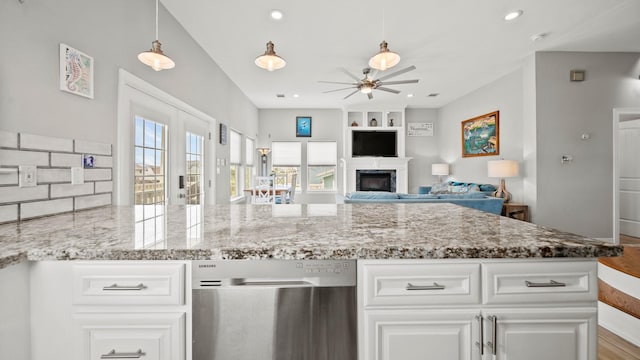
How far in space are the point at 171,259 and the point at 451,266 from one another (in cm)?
86

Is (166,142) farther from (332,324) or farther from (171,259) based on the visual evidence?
(332,324)

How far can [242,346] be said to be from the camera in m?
0.88

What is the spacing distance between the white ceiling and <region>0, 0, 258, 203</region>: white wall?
15.2 inches

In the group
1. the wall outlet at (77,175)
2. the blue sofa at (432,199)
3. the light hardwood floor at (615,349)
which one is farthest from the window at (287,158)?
the light hardwood floor at (615,349)

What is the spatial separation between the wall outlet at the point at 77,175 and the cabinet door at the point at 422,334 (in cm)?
173

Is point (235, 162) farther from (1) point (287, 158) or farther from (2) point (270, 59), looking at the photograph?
(2) point (270, 59)

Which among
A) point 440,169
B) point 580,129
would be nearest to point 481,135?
point 440,169

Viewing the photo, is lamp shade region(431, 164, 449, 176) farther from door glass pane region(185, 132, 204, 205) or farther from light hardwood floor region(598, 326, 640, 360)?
door glass pane region(185, 132, 204, 205)

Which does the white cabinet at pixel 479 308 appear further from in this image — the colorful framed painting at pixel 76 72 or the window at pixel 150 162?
the window at pixel 150 162

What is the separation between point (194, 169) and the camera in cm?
352

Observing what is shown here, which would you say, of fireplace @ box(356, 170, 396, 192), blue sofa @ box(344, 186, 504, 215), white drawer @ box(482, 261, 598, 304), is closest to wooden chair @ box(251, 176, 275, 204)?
blue sofa @ box(344, 186, 504, 215)

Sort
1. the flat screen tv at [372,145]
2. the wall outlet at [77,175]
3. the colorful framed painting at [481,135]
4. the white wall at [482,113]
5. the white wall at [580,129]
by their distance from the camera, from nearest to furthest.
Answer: the wall outlet at [77,175]
the white wall at [580,129]
the white wall at [482,113]
the colorful framed painting at [481,135]
the flat screen tv at [372,145]

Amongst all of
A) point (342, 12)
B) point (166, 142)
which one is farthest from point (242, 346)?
point (342, 12)

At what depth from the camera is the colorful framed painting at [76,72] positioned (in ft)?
5.20
